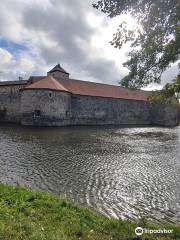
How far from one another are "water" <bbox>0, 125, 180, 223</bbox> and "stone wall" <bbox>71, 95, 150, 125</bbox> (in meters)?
20.1

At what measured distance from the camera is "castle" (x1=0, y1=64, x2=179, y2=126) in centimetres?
3141

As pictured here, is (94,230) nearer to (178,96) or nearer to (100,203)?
(100,203)

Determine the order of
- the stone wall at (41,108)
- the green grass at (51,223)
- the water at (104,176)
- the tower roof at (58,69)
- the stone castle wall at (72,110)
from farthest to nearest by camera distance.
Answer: the tower roof at (58,69) → the stone castle wall at (72,110) → the stone wall at (41,108) → the water at (104,176) → the green grass at (51,223)

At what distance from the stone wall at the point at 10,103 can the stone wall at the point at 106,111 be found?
777 centimetres

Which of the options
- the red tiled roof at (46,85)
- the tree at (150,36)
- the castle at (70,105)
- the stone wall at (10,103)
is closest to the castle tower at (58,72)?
the castle at (70,105)

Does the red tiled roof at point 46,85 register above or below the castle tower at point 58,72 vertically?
below

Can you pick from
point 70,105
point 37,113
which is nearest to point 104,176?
point 37,113

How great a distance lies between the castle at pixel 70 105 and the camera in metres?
31.4

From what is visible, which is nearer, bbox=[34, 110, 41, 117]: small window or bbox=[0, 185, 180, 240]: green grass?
bbox=[0, 185, 180, 240]: green grass

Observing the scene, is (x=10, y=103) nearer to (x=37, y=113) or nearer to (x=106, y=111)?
(x=37, y=113)

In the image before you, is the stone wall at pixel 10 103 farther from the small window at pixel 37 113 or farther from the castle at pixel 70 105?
the small window at pixel 37 113

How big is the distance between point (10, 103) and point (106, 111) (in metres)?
14.1

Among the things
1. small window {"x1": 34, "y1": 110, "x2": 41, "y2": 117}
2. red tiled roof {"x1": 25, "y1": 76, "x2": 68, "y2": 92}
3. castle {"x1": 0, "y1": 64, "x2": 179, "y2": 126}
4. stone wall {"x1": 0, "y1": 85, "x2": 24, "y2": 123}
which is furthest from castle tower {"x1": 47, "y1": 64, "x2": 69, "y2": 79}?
small window {"x1": 34, "y1": 110, "x2": 41, "y2": 117}

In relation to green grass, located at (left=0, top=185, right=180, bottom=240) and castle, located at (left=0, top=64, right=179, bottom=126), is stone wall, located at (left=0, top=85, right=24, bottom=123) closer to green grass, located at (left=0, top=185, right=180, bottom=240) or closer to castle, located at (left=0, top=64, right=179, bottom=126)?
castle, located at (left=0, top=64, right=179, bottom=126)
